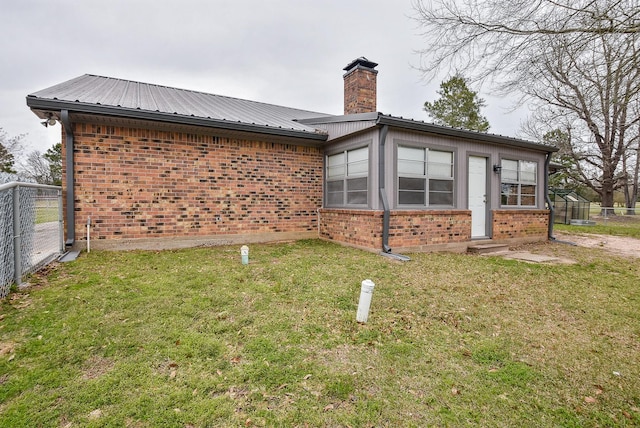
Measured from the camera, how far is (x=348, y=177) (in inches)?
301

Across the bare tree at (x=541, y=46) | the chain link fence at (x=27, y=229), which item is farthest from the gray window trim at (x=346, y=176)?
the chain link fence at (x=27, y=229)

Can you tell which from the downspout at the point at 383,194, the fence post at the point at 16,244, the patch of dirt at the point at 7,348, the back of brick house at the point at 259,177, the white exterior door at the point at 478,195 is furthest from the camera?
the white exterior door at the point at 478,195

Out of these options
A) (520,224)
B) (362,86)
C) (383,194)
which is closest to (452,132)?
(383,194)

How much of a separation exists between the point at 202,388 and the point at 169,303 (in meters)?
1.68

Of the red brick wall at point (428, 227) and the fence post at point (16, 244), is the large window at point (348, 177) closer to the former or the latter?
the red brick wall at point (428, 227)

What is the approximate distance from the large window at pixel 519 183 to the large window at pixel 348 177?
14.3ft

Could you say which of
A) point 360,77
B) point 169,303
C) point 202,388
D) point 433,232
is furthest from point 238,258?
point 360,77

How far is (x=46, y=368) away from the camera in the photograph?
2.26 meters

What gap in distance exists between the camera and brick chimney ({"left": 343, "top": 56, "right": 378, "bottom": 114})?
9.23 m

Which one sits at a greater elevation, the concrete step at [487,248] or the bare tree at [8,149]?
the bare tree at [8,149]

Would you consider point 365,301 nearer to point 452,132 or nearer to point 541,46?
point 541,46

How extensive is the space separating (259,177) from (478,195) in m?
5.91

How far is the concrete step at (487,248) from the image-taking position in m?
7.57

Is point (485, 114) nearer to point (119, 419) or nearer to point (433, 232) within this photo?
point (433, 232)
